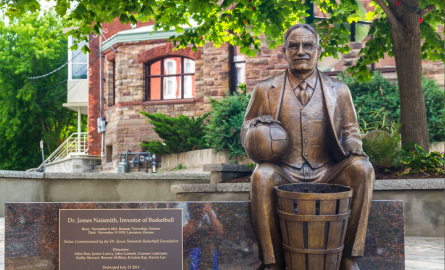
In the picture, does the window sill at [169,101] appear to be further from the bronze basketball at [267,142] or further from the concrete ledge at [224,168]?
the bronze basketball at [267,142]

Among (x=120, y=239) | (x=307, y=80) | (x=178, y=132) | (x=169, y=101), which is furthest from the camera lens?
(x=169, y=101)

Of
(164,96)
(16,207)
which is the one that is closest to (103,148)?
(164,96)

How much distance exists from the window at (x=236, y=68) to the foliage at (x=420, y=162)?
9.41m

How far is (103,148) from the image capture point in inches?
767

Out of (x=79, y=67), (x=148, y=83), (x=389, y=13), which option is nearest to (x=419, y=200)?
(x=389, y=13)

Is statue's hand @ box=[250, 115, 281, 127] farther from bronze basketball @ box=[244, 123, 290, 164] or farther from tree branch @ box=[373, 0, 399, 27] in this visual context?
tree branch @ box=[373, 0, 399, 27]

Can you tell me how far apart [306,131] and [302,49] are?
710 mm

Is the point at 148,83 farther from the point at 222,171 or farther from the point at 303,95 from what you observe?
the point at 303,95

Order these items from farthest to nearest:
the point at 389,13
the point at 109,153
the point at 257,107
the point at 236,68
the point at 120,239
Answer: the point at 109,153, the point at 236,68, the point at 389,13, the point at 257,107, the point at 120,239

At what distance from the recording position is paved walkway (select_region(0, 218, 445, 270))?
4.85m

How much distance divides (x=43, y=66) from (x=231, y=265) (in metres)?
33.2

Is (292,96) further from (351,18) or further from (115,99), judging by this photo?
(115,99)

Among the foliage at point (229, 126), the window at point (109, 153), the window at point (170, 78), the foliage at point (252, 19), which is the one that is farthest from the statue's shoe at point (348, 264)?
the window at point (109, 153)

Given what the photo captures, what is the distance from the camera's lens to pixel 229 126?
11734 mm
